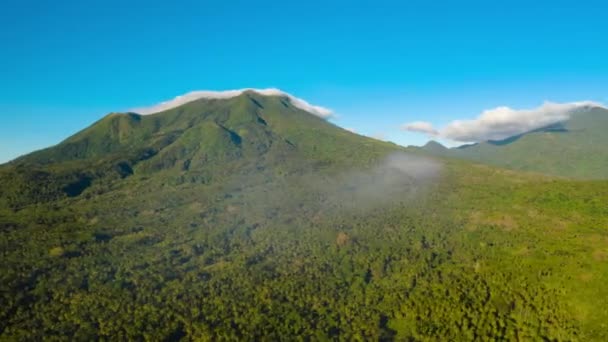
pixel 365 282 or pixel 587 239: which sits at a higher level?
pixel 587 239

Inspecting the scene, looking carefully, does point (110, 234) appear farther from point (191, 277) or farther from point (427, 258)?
point (427, 258)

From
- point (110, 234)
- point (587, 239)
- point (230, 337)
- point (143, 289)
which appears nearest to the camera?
point (230, 337)

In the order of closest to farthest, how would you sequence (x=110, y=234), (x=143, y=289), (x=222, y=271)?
(x=143, y=289) < (x=222, y=271) < (x=110, y=234)

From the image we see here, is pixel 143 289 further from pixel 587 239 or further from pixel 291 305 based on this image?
pixel 587 239

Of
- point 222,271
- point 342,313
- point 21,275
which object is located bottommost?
point 342,313

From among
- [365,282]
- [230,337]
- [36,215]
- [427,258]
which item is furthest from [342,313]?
[36,215]

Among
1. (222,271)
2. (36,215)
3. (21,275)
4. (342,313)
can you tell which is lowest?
(342,313)

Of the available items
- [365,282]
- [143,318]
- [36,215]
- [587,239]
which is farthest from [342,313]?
[36,215]

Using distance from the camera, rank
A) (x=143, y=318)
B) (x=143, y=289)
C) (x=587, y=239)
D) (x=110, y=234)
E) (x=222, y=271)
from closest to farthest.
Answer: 1. (x=143, y=318)
2. (x=143, y=289)
3. (x=587, y=239)
4. (x=222, y=271)
5. (x=110, y=234)

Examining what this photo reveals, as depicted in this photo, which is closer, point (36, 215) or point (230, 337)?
point (230, 337)
